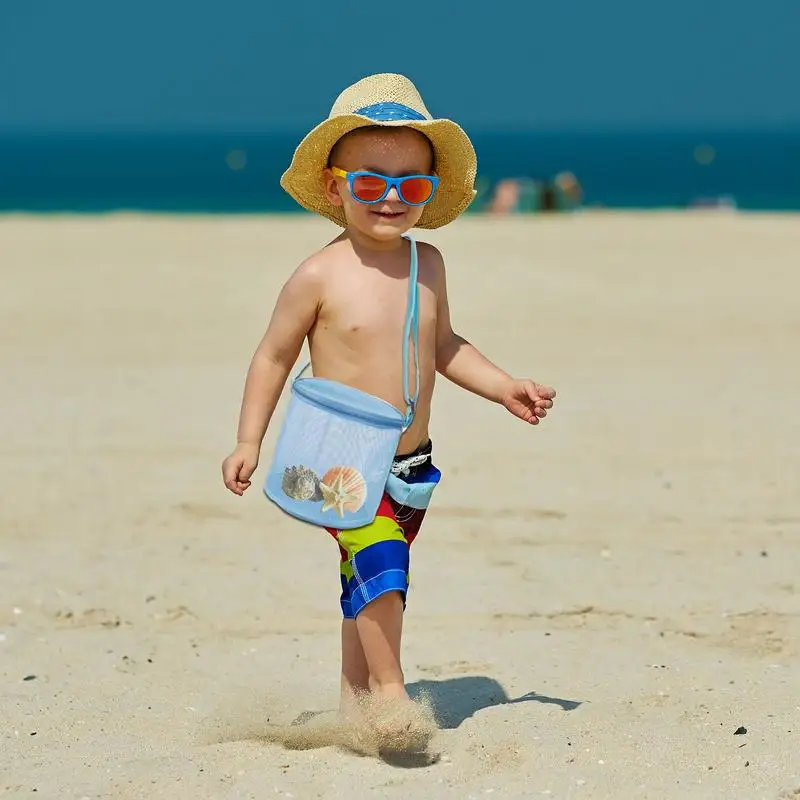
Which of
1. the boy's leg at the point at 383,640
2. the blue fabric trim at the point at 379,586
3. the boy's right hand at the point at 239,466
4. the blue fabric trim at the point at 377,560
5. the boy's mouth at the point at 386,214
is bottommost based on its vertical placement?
the boy's leg at the point at 383,640

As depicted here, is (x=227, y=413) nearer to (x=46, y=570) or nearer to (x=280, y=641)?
(x=46, y=570)

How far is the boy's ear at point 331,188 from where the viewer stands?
3.49 metres

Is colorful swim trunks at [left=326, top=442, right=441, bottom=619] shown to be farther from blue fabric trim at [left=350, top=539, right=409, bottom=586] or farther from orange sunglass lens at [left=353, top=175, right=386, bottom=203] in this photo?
orange sunglass lens at [left=353, top=175, right=386, bottom=203]

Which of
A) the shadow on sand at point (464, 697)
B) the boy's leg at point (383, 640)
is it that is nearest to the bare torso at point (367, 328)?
the boy's leg at point (383, 640)

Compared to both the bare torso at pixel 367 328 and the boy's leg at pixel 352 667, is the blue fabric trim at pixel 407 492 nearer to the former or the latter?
the bare torso at pixel 367 328

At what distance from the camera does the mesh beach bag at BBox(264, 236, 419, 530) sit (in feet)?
10.8

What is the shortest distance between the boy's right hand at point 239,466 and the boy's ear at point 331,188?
644 mm

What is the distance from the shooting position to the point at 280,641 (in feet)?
14.2

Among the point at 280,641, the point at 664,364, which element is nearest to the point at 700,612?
the point at 280,641

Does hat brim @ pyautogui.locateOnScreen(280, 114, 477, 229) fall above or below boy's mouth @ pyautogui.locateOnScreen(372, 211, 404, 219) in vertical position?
above

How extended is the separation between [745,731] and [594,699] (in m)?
0.45

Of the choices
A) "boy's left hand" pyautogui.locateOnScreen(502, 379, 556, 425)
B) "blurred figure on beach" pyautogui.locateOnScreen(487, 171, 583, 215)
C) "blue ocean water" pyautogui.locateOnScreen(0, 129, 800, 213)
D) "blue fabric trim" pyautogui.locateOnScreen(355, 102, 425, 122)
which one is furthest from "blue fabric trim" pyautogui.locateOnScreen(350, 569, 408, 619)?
"blue ocean water" pyautogui.locateOnScreen(0, 129, 800, 213)

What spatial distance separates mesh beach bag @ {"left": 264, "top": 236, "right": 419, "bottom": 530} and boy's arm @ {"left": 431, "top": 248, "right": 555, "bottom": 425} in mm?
158

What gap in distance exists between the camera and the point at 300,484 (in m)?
3.35
